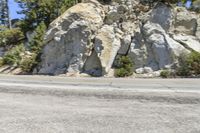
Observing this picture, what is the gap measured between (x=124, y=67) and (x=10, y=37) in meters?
15.3

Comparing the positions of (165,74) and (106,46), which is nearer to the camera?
(165,74)

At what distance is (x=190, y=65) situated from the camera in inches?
846

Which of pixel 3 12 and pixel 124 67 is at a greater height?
pixel 3 12

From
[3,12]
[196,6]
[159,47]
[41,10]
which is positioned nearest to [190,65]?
[159,47]

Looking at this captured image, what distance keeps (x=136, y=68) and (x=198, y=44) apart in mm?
3936

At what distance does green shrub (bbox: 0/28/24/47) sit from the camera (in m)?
34.8

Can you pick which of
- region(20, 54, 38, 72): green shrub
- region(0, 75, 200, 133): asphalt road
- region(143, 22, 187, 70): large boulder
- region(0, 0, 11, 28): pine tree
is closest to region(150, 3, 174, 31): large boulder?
region(143, 22, 187, 70): large boulder

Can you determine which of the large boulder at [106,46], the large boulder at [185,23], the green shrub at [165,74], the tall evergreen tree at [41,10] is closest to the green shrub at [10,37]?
the tall evergreen tree at [41,10]

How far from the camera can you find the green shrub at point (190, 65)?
21.3 meters

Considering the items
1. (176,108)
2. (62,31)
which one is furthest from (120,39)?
(176,108)

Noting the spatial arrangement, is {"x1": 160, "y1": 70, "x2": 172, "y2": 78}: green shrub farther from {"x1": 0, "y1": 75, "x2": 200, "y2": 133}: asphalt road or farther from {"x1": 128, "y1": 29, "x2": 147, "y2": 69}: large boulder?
{"x1": 0, "y1": 75, "x2": 200, "y2": 133}: asphalt road

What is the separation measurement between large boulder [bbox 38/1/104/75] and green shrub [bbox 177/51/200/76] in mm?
→ 5911

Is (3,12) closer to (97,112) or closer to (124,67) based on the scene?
(124,67)

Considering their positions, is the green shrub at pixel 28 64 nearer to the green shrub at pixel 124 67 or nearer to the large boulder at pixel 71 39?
the large boulder at pixel 71 39
